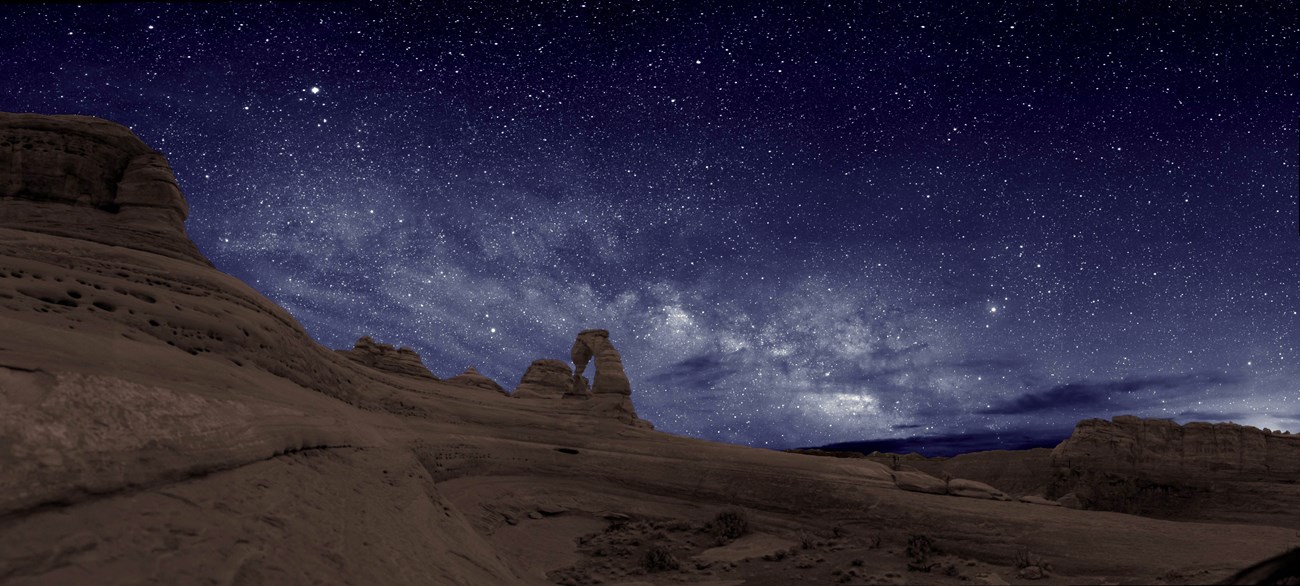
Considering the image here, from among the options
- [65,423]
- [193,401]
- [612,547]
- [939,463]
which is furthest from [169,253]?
[939,463]

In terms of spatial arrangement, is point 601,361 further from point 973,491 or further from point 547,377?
point 973,491

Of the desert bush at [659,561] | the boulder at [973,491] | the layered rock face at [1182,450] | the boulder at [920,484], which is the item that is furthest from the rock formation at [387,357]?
the layered rock face at [1182,450]

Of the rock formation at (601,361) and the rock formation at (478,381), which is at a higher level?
the rock formation at (601,361)

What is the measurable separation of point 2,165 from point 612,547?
60.5ft

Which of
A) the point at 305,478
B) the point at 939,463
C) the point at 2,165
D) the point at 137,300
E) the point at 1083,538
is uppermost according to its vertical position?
the point at 2,165

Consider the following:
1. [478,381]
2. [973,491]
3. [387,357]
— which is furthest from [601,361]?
[973,491]

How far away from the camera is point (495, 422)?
2141 centimetres

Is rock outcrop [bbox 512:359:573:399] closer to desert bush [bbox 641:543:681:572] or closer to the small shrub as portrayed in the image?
desert bush [bbox 641:543:681:572]

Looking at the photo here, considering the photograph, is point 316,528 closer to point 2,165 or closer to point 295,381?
point 295,381


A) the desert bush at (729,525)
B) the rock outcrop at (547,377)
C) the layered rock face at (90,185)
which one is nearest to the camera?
the layered rock face at (90,185)

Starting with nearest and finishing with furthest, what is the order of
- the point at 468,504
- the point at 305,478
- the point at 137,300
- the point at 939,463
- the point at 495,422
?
the point at 305,478, the point at 137,300, the point at 468,504, the point at 495,422, the point at 939,463

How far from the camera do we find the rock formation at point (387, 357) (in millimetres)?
30156

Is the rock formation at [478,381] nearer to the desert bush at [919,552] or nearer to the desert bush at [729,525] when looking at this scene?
the desert bush at [729,525]

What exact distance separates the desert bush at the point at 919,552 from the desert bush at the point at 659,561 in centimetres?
483
